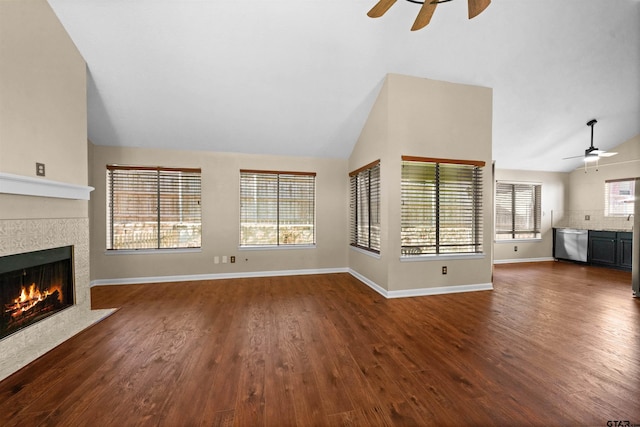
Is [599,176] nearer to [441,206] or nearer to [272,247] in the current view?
[441,206]

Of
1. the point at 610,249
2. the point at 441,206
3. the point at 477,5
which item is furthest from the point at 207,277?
the point at 610,249

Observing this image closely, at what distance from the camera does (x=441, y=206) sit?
3822mm

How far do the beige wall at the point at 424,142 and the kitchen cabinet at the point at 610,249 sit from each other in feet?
13.0

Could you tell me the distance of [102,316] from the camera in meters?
2.87

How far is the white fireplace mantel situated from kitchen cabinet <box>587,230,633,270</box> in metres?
9.46

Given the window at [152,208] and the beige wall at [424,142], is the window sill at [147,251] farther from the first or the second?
the beige wall at [424,142]

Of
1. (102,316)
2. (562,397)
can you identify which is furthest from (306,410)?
(102,316)

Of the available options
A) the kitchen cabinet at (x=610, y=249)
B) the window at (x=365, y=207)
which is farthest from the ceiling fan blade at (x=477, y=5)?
the kitchen cabinet at (x=610, y=249)

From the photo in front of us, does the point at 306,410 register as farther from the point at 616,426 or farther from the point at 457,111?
the point at 457,111

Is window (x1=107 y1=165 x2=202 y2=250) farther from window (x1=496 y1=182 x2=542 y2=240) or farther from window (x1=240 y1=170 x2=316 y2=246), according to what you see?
window (x1=496 y1=182 x2=542 y2=240)

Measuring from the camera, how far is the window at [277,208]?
15.7ft

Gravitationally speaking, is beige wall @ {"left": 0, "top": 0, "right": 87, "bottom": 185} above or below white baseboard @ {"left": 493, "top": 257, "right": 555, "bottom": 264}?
above

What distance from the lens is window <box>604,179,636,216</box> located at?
5.60 metres

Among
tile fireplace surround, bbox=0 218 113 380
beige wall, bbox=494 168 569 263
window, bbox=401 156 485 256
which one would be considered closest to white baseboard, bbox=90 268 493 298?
window, bbox=401 156 485 256
